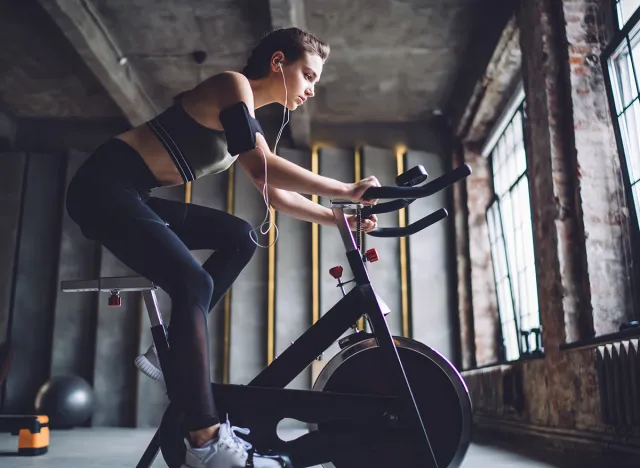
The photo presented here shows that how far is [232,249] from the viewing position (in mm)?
1930

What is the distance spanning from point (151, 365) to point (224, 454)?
432 millimetres

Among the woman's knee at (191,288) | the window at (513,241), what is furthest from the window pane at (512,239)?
the woman's knee at (191,288)

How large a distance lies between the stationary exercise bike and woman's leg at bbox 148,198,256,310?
205 millimetres

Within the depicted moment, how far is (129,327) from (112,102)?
2414mm

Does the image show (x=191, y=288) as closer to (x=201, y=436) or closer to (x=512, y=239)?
(x=201, y=436)

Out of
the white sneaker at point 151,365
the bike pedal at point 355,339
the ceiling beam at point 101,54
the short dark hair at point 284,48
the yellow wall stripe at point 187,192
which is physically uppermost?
the ceiling beam at point 101,54

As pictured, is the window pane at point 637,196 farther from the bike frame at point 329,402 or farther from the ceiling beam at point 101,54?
the ceiling beam at point 101,54

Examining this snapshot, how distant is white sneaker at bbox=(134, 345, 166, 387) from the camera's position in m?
1.82

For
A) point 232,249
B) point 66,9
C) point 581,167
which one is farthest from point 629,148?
point 66,9

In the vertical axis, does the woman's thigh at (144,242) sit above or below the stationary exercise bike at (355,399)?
above

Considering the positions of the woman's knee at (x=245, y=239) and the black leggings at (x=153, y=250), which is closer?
the black leggings at (x=153, y=250)

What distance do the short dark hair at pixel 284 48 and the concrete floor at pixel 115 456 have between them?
123 cm

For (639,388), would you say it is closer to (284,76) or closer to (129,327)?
(284,76)

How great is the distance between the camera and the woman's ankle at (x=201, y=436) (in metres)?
1.53
